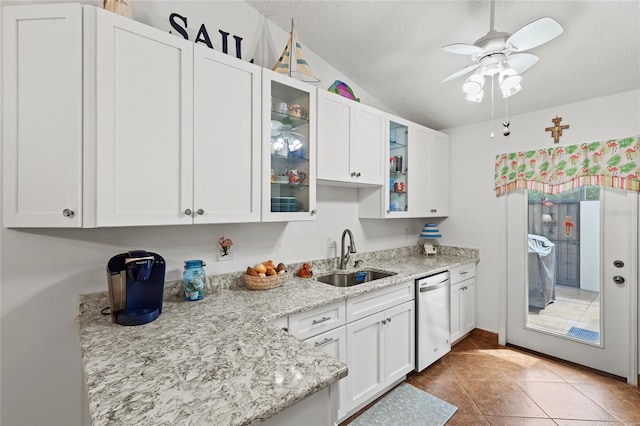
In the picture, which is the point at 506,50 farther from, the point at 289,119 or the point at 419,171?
the point at 419,171

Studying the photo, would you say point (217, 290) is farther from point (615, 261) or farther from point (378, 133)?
point (615, 261)

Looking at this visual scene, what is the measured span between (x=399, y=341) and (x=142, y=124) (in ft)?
7.30

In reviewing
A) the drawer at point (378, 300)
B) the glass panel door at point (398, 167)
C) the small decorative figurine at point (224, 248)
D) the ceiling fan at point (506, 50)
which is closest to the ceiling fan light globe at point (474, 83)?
the ceiling fan at point (506, 50)

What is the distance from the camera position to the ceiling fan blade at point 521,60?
5.56 feet

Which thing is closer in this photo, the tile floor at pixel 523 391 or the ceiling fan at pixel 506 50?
the ceiling fan at pixel 506 50

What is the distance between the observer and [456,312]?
296 cm

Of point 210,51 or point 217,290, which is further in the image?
point 217,290

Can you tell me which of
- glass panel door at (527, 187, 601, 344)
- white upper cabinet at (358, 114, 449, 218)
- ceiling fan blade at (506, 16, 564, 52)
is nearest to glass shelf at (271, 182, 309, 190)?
white upper cabinet at (358, 114, 449, 218)

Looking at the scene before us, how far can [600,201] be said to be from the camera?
256 cm

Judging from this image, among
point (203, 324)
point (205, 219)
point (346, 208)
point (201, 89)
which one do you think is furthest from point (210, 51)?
point (346, 208)

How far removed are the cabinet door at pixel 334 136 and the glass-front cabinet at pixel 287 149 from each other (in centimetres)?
9

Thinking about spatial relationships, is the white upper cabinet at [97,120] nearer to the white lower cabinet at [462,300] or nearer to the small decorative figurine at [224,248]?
the small decorative figurine at [224,248]

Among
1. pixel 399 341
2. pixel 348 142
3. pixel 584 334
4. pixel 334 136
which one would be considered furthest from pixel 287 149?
pixel 584 334

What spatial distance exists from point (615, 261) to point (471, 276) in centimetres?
115
